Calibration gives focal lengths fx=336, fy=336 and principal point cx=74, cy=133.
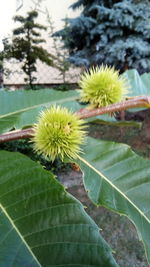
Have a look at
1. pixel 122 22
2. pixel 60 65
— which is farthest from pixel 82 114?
pixel 60 65

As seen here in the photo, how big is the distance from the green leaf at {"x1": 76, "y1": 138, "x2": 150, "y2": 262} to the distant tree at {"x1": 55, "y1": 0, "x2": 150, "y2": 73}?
4388mm

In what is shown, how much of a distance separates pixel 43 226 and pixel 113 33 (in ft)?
15.8

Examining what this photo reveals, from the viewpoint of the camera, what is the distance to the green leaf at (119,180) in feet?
1.77

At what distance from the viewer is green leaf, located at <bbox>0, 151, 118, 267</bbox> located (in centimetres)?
43

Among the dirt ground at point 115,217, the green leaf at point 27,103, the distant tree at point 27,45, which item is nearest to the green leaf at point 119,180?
the green leaf at point 27,103

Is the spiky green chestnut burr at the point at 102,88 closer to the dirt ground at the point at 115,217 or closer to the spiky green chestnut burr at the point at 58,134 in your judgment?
the spiky green chestnut burr at the point at 58,134

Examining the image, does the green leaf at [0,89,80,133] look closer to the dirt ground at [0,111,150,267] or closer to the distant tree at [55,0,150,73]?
the dirt ground at [0,111,150,267]

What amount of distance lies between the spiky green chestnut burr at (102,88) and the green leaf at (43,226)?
191 mm

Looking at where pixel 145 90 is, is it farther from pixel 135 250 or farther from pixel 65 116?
pixel 135 250

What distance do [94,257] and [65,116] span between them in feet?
0.90

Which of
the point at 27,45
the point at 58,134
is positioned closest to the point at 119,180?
the point at 58,134

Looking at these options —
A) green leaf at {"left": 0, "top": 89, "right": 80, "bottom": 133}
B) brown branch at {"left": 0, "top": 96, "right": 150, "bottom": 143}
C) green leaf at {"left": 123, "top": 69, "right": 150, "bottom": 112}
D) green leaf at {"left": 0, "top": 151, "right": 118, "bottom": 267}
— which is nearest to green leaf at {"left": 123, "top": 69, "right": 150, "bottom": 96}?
green leaf at {"left": 123, "top": 69, "right": 150, "bottom": 112}

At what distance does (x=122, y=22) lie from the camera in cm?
488

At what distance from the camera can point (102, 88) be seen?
672mm
